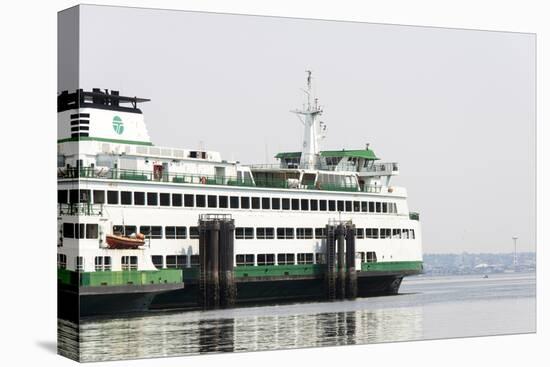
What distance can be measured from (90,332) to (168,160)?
6.21 meters

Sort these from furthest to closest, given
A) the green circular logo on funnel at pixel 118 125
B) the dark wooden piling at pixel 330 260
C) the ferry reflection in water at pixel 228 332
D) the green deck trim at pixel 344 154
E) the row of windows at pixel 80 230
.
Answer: the green deck trim at pixel 344 154
the dark wooden piling at pixel 330 260
the green circular logo on funnel at pixel 118 125
the row of windows at pixel 80 230
the ferry reflection in water at pixel 228 332

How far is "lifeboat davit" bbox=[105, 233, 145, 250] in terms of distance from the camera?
32.4 metres

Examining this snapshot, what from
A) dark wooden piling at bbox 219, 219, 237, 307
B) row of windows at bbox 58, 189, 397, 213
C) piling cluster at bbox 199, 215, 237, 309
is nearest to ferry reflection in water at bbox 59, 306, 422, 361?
piling cluster at bbox 199, 215, 237, 309

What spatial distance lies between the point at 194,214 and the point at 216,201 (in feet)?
2.65

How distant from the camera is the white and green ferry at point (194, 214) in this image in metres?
31.6

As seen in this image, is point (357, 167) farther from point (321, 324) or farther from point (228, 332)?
point (228, 332)

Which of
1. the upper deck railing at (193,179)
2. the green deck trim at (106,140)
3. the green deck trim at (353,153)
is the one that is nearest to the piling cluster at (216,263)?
the upper deck railing at (193,179)

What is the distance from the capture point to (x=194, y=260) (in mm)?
35156

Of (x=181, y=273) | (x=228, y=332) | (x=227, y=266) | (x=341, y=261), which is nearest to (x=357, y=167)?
(x=341, y=261)

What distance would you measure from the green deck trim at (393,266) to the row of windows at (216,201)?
1629mm

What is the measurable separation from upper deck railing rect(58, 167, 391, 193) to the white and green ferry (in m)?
0.04

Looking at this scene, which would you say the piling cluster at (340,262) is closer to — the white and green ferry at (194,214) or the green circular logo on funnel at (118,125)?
the white and green ferry at (194,214)

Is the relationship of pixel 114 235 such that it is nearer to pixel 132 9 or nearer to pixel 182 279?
pixel 182 279

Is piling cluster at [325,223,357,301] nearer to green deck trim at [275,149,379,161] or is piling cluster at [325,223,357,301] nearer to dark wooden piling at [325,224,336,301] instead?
dark wooden piling at [325,224,336,301]
